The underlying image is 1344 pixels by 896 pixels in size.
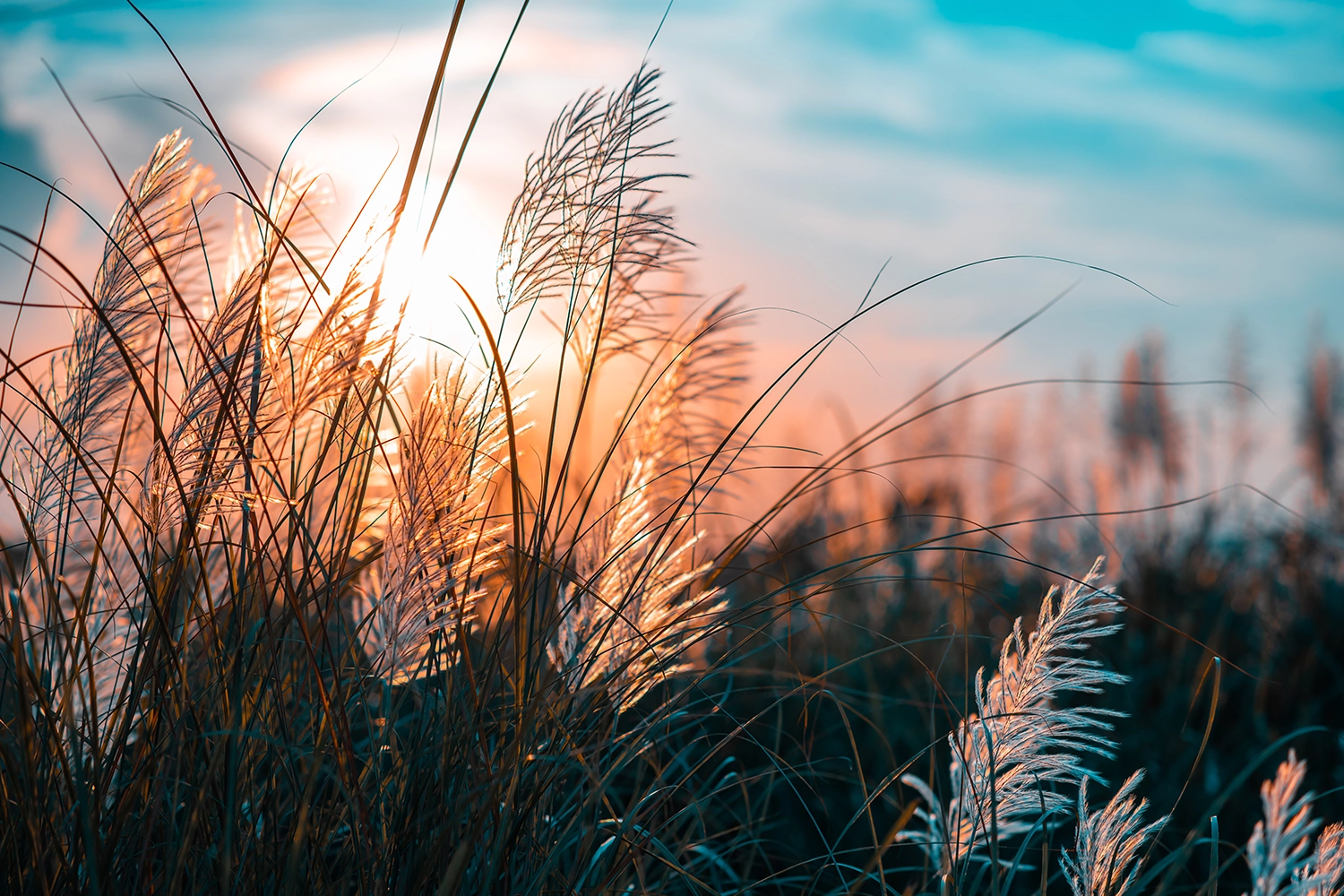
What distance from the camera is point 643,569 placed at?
1.39 metres

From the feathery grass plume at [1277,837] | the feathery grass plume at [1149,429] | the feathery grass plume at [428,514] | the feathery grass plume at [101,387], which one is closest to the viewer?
the feathery grass plume at [1277,837]

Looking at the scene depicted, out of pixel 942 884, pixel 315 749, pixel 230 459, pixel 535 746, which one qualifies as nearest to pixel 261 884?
pixel 315 749

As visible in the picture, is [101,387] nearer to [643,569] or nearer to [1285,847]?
[643,569]

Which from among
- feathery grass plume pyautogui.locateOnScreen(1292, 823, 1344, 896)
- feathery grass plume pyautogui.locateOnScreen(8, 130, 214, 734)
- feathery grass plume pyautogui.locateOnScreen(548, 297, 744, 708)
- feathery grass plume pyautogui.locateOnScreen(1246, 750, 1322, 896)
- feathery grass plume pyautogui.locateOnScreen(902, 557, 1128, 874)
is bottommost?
feathery grass plume pyautogui.locateOnScreen(1292, 823, 1344, 896)

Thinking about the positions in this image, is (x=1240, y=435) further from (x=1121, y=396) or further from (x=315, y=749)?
(x=315, y=749)

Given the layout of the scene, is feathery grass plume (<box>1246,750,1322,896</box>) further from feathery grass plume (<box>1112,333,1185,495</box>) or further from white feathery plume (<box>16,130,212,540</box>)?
feathery grass plume (<box>1112,333,1185,495</box>)

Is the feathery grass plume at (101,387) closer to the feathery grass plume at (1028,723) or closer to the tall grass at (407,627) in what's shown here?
the tall grass at (407,627)

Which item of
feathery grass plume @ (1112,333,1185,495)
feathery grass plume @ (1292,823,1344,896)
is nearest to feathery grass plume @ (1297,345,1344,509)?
feathery grass plume @ (1112,333,1185,495)

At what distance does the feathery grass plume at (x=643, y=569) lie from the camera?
131cm

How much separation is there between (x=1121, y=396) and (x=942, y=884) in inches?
261

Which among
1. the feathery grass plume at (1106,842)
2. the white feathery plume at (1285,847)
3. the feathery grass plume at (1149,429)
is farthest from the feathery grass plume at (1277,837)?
the feathery grass plume at (1149,429)

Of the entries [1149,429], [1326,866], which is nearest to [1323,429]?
[1149,429]

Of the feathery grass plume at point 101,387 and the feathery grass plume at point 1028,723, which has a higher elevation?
the feathery grass plume at point 101,387

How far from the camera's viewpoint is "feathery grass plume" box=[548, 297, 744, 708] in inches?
51.7
